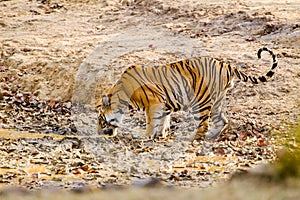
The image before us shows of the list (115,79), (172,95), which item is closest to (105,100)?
(172,95)

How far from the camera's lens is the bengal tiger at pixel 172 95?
9.32 m

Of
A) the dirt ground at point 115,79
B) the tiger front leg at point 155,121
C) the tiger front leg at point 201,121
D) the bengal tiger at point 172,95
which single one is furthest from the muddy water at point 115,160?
the tiger front leg at point 201,121

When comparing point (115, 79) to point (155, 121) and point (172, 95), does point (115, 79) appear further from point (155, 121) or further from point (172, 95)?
point (155, 121)

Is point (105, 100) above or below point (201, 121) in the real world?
above

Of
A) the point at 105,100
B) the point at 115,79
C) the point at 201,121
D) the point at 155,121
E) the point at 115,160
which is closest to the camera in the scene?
the point at 115,160

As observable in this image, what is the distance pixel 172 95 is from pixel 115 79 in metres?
1.96

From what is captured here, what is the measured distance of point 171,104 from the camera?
955cm

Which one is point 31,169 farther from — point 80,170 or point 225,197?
point 225,197

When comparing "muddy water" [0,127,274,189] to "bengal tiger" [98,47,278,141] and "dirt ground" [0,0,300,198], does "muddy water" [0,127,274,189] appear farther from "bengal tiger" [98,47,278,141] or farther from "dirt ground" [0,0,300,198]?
"bengal tiger" [98,47,278,141]

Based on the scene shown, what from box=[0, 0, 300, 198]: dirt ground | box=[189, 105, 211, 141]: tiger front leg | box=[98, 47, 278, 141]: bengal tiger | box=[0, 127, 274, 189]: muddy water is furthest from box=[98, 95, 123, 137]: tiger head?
box=[189, 105, 211, 141]: tiger front leg

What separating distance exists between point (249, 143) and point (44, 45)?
5.98m

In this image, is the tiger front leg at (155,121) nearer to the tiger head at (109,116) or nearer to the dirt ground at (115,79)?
the dirt ground at (115,79)

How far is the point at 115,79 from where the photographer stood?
11.4 meters

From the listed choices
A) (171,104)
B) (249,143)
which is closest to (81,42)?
(171,104)
